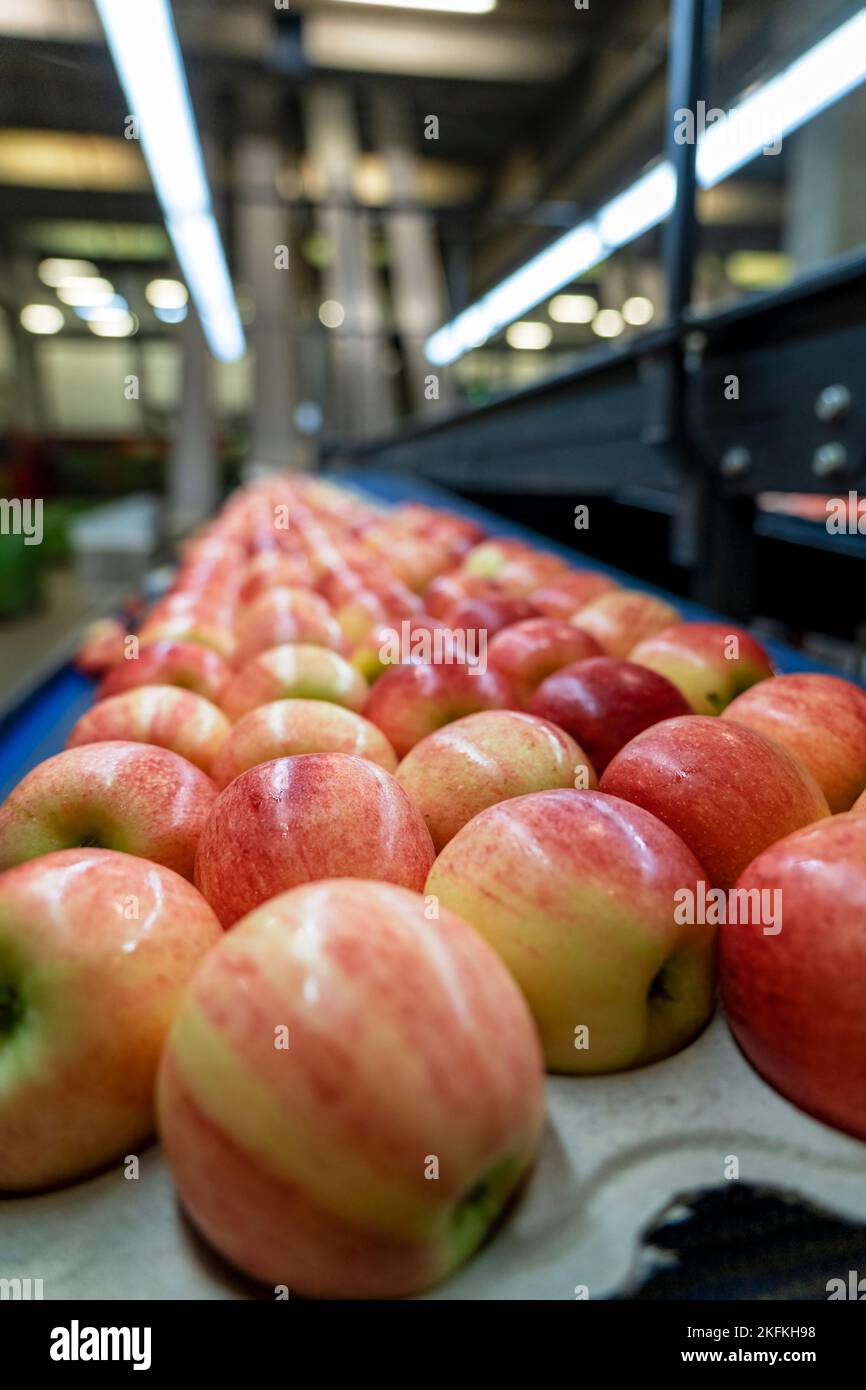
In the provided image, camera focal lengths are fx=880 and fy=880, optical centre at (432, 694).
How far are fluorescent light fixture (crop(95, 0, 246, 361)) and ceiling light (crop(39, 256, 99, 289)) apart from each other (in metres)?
8.55

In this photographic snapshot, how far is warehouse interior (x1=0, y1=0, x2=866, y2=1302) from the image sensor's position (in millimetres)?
646

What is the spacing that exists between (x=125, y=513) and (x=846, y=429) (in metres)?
7.14

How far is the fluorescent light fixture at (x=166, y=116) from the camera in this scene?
8.96ft

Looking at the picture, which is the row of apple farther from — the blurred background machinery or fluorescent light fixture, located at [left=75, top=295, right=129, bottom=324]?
fluorescent light fixture, located at [left=75, top=295, right=129, bottom=324]

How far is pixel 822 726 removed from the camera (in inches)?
41.0

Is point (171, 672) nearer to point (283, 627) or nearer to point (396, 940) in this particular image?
point (283, 627)

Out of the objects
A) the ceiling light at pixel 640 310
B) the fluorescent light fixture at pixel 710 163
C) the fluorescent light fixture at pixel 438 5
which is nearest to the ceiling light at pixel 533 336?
the ceiling light at pixel 640 310

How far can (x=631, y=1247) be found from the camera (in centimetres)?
58

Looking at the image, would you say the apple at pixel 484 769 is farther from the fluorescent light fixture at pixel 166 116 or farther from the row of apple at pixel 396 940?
the fluorescent light fixture at pixel 166 116

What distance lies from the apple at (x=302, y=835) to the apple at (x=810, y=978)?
305mm

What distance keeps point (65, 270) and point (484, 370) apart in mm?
7796

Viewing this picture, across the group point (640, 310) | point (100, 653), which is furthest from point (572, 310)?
point (100, 653)

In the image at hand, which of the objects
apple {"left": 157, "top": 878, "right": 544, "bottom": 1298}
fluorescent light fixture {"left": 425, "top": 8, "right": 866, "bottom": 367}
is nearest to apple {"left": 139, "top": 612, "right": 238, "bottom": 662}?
apple {"left": 157, "top": 878, "right": 544, "bottom": 1298}

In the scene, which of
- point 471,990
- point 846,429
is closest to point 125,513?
point 846,429
